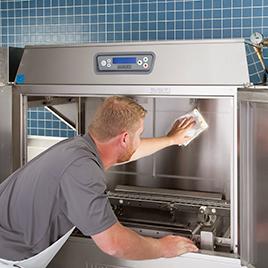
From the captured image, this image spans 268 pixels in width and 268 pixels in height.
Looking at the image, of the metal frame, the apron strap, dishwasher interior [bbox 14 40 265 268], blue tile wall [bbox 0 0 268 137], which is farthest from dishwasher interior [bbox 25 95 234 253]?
blue tile wall [bbox 0 0 268 137]

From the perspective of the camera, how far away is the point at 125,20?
2.17 metres

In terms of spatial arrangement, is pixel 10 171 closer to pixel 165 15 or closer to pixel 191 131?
pixel 191 131

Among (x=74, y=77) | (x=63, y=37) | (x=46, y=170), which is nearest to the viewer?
(x=46, y=170)

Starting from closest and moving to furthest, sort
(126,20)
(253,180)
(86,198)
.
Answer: (86,198), (253,180), (126,20)

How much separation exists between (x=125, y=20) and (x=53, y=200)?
1.05 m

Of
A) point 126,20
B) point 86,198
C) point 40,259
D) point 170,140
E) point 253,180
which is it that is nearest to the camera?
point 86,198

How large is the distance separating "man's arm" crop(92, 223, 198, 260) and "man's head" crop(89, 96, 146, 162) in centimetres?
26

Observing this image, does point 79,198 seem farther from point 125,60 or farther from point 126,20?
point 126,20

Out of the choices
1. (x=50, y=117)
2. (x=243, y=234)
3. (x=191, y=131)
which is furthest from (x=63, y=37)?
(x=243, y=234)

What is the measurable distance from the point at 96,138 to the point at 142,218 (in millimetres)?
392

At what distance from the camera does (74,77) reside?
5.28ft

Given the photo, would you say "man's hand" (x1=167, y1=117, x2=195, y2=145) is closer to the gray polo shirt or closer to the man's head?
the man's head

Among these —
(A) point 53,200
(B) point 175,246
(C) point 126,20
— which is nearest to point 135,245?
(B) point 175,246

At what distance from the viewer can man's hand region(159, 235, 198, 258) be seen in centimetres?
143
